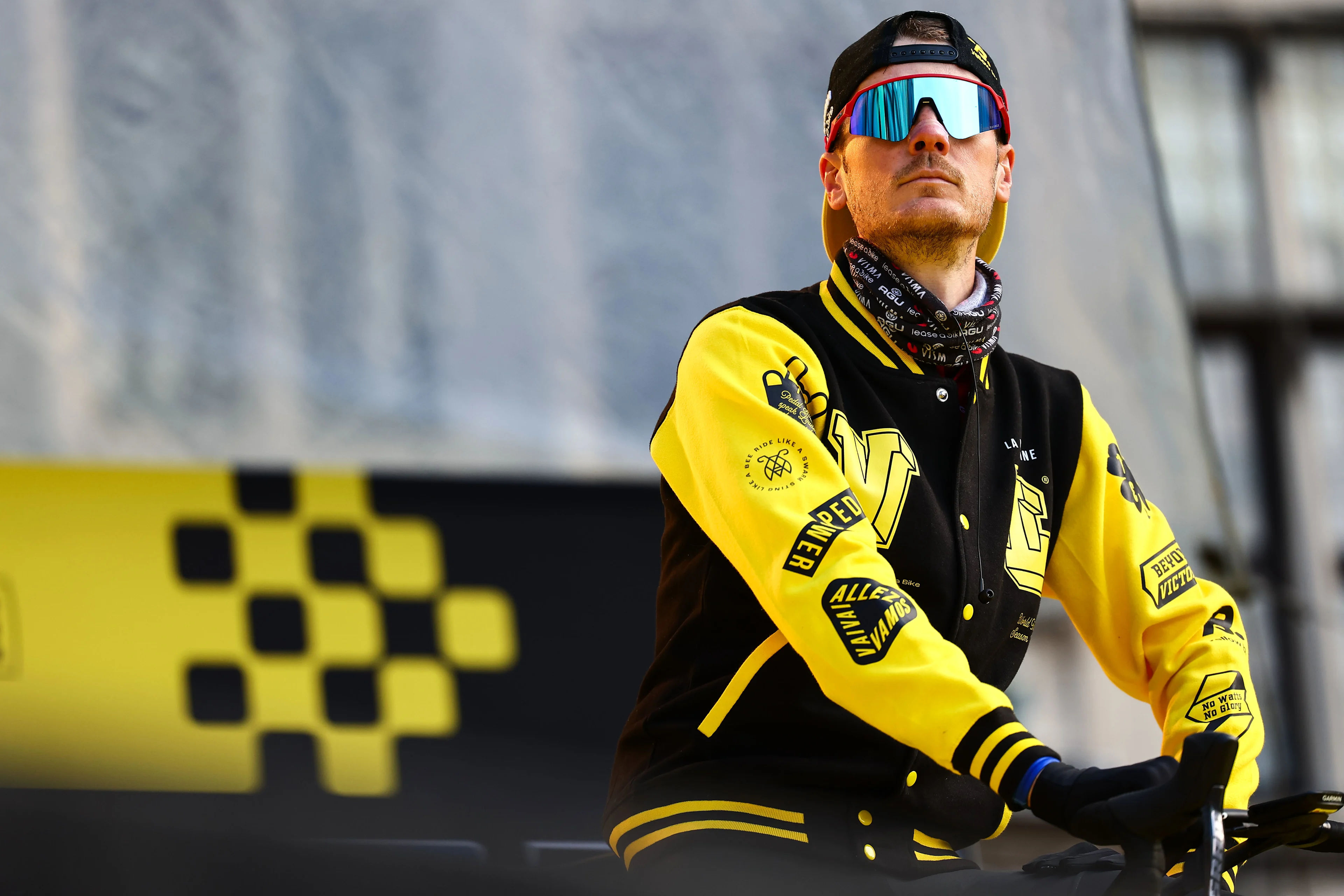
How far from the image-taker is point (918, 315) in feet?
3.52

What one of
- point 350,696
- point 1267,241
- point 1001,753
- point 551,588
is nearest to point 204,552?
point 350,696

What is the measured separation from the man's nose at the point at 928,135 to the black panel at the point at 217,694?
1468mm

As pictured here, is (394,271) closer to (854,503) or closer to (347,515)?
(347,515)

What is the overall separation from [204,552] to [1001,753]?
1.63 meters

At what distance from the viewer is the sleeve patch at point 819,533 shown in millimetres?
926

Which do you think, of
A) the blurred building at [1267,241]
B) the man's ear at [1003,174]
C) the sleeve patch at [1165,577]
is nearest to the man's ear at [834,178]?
the man's ear at [1003,174]

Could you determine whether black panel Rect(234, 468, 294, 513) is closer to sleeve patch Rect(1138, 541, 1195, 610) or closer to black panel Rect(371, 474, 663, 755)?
black panel Rect(371, 474, 663, 755)

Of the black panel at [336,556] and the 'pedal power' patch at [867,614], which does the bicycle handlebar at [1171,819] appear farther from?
the black panel at [336,556]

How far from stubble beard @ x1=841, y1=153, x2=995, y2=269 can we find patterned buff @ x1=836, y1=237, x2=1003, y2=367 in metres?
0.02

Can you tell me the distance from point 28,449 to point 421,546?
599mm

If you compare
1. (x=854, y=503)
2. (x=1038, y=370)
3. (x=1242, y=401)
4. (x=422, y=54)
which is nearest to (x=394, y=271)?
(x=422, y=54)

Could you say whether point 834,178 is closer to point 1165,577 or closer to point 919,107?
point 919,107

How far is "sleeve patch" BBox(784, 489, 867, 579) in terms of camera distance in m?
0.93

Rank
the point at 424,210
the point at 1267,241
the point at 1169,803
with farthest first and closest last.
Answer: the point at 1267,241, the point at 424,210, the point at 1169,803
